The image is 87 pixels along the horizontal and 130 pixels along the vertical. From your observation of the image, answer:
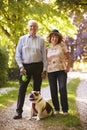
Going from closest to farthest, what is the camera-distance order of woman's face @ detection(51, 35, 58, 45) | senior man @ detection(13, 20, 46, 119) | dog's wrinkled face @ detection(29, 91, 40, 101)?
dog's wrinkled face @ detection(29, 91, 40, 101), senior man @ detection(13, 20, 46, 119), woman's face @ detection(51, 35, 58, 45)

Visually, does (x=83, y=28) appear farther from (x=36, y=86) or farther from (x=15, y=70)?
(x=36, y=86)

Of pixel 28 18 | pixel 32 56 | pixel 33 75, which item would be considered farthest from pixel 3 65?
pixel 32 56

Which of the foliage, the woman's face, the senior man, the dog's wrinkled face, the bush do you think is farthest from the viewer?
the bush

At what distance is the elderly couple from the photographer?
7.85 meters

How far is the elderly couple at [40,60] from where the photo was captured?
25.7 feet

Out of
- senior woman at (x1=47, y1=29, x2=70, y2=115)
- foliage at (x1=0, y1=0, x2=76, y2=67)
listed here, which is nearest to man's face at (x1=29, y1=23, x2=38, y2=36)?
senior woman at (x1=47, y1=29, x2=70, y2=115)

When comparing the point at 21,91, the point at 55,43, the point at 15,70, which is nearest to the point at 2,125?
the point at 21,91

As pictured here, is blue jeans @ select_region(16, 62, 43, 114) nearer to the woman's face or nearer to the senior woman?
the senior woman

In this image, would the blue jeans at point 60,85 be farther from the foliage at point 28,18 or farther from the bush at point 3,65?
the bush at point 3,65

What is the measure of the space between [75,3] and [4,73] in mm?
12159

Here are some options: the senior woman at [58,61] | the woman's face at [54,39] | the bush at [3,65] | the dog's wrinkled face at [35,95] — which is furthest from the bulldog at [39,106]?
the bush at [3,65]

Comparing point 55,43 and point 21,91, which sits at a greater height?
point 55,43

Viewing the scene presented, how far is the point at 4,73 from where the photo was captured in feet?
63.2

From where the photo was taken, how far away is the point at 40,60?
26.0 feet
